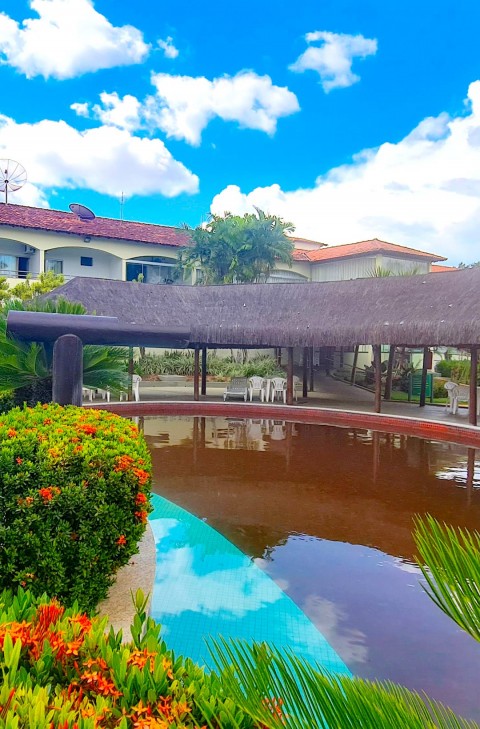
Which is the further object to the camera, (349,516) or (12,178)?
(12,178)

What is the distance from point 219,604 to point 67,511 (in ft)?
6.80

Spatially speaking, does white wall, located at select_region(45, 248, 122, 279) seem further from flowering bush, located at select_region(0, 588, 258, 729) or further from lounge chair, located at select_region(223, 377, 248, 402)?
flowering bush, located at select_region(0, 588, 258, 729)

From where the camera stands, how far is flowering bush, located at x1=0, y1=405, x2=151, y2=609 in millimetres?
3391

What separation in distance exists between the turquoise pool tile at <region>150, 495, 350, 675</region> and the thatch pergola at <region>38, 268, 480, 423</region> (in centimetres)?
1053

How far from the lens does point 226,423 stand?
51.9 feet

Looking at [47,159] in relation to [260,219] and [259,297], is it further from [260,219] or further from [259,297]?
[259,297]

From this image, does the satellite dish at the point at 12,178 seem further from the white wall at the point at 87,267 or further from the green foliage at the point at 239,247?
the green foliage at the point at 239,247

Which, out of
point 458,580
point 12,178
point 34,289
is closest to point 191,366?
point 34,289

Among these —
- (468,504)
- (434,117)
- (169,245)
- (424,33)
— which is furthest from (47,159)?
(468,504)

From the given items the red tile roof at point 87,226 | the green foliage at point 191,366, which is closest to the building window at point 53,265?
the red tile roof at point 87,226

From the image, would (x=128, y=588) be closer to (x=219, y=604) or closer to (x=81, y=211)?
(x=219, y=604)

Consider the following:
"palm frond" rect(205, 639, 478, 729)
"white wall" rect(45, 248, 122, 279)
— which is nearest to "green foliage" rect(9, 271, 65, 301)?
"white wall" rect(45, 248, 122, 279)

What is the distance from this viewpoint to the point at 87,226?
1248 inches

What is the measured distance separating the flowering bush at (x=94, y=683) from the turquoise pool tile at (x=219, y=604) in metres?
1.95
